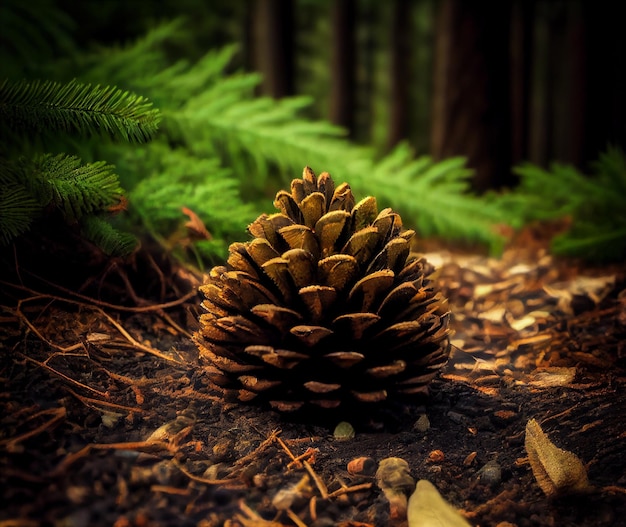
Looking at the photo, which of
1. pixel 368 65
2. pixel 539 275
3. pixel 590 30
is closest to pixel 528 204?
pixel 539 275

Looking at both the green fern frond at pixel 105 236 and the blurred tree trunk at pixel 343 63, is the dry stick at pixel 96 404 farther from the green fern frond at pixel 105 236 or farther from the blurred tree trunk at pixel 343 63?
the blurred tree trunk at pixel 343 63

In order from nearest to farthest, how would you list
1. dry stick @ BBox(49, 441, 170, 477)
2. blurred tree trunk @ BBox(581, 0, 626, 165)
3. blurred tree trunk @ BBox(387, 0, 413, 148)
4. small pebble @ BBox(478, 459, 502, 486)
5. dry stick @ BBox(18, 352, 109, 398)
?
dry stick @ BBox(49, 441, 170, 477) → small pebble @ BBox(478, 459, 502, 486) → dry stick @ BBox(18, 352, 109, 398) → blurred tree trunk @ BBox(581, 0, 626, 165) → blurred tree trunk @ BBox(387, 0, 413, 148)

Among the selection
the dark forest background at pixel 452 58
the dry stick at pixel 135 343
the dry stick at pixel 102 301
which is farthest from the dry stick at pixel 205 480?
the dark forest background at pixel 452 58

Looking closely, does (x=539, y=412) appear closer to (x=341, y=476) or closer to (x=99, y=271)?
(x=341, y=476)

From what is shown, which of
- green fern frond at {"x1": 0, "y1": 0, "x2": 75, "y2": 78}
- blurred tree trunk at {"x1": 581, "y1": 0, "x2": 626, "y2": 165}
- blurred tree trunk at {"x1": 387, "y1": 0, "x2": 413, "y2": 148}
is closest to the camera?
green fern frond at {"x1": 0, "y1": 0, "x2": 75, "y2": 78}

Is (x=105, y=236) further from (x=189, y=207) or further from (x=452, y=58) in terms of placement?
(x=452, y=58)

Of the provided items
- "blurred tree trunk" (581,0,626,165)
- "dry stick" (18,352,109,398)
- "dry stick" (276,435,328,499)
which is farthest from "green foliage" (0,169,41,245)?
"blurred tree trunk" (581,0,626,165)

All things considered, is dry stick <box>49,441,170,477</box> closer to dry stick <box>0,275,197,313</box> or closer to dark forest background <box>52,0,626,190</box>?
dry stick <box>0,275,197,313</box>

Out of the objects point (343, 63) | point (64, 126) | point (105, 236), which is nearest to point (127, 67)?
point (64, 126)
